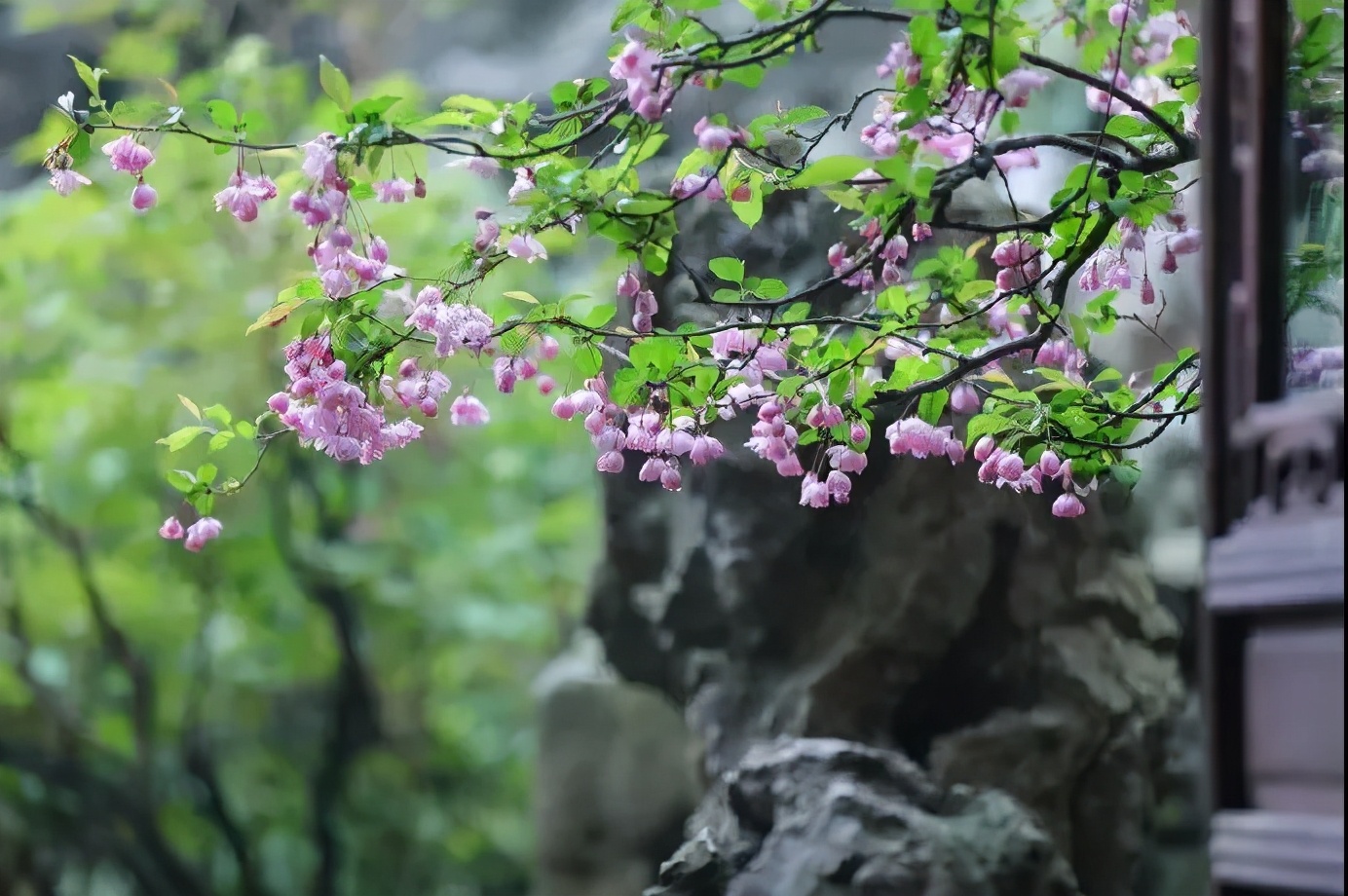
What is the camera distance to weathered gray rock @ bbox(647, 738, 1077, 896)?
6.44 feet

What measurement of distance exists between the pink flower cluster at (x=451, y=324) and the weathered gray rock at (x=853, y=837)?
3.57ft

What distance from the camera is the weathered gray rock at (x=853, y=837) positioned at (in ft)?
6.44

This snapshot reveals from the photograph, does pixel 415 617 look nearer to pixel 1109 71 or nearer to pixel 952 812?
pixel 952 812

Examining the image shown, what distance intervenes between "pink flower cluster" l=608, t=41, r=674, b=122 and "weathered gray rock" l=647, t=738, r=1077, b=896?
1.28 metres

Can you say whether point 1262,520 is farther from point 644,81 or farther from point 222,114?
point 222,114

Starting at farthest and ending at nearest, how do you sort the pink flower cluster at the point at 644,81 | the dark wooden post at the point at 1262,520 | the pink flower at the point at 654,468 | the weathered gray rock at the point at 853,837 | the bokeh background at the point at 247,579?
the bokeh background at the point at 247,579, the weathered gray rock at the point at 853,837, the pink flower at the point at 654,468, the pink flower cluster at the point at 644,81, the dark wooden post at the point at 1262,520

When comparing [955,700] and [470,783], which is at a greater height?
[955,700]

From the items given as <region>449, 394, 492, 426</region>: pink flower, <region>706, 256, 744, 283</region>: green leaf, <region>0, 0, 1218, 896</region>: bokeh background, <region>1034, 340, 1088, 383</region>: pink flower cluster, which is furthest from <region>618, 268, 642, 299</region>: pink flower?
<region>0, 0, 1218, 896</region>: bokeh background

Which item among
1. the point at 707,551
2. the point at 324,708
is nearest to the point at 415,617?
the point at 324,708

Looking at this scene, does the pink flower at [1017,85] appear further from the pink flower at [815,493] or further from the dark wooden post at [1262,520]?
Answer: the pink flower at [815,493]

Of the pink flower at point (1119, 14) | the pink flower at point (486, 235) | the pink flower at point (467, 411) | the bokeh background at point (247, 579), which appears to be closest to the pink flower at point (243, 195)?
the pink flower at point (486, 235)

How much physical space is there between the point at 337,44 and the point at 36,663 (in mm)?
1707

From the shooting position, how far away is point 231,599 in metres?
3.01

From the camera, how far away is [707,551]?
8.46 feet
